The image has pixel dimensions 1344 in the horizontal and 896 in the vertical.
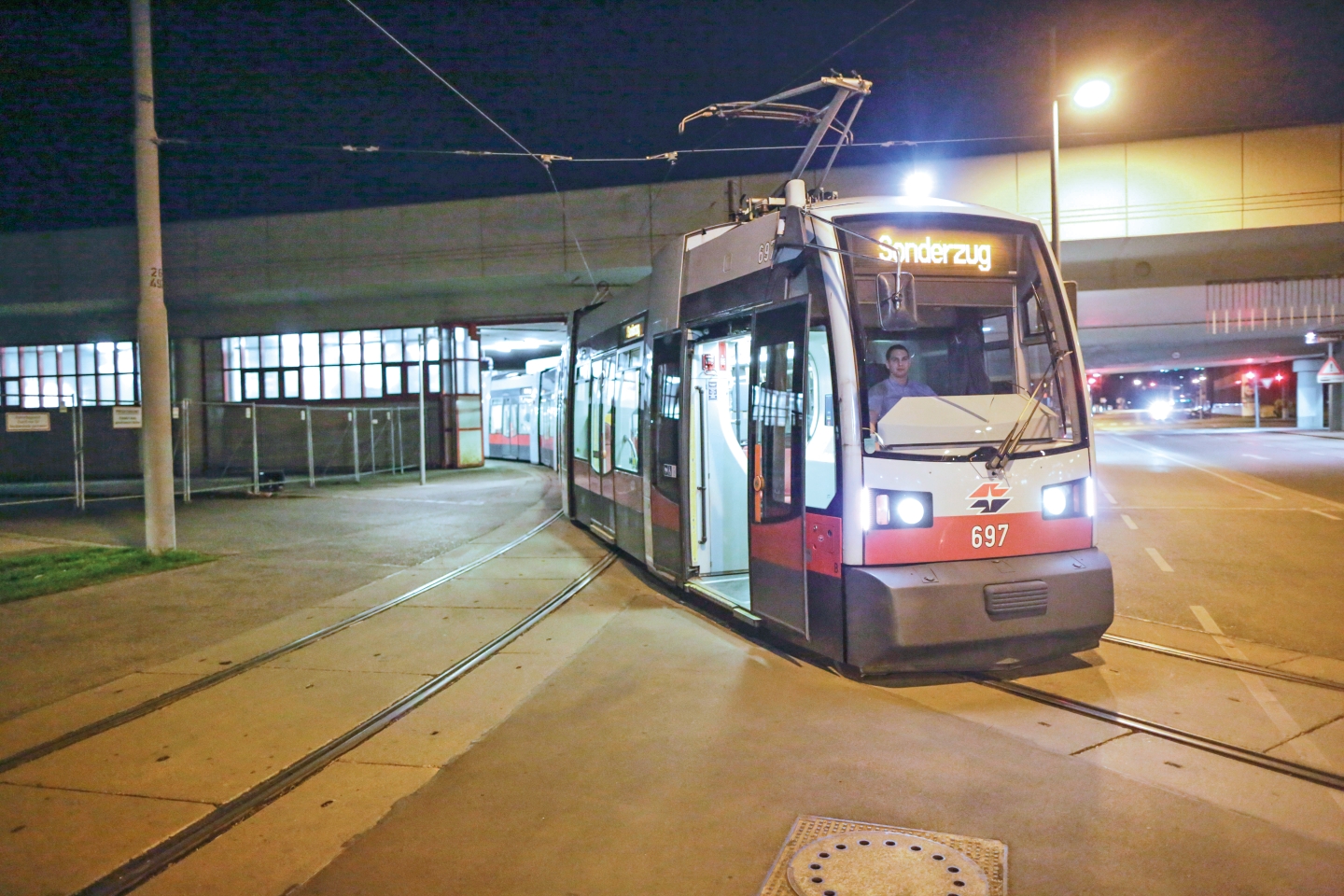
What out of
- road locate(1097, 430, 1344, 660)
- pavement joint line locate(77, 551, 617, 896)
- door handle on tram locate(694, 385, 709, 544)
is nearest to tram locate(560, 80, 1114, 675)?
door handle on tram locate(694, 385, 709, 544)

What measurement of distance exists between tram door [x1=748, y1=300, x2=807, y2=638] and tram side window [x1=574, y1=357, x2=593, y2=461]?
21.6 feet

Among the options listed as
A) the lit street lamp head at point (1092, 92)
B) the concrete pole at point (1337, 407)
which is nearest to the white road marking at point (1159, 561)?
the lit street lamp head at point (1092, 92)

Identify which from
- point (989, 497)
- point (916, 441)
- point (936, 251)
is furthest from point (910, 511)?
point (936, 251)

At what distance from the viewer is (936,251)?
259 inches

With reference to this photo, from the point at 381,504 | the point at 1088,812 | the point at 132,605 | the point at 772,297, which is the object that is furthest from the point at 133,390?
the point at 1088,812

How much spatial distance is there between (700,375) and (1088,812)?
5.31 meters

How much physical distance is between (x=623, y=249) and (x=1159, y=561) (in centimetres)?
1579

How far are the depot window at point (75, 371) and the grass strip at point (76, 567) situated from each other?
2426cm

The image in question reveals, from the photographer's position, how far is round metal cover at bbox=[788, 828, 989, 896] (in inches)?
146

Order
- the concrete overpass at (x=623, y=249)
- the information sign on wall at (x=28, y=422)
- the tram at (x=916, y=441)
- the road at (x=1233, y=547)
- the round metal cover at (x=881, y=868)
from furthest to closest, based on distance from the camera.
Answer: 1. the concrete overpass at (x=623, y=249)
2. the information sign on wall at (x=28, y=422)
3. the road at (x=1233, y=547)
4. the tram at (x=916, y=441)
5. the round metal cover at (x=881, y=868)

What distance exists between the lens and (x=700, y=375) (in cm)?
884

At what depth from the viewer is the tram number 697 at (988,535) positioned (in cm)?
621

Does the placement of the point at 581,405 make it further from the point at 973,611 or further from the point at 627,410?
the point at 973,611

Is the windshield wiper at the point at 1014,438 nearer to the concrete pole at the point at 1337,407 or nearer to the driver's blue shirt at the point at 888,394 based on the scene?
the driver's blue shirt at the point at 888,394
